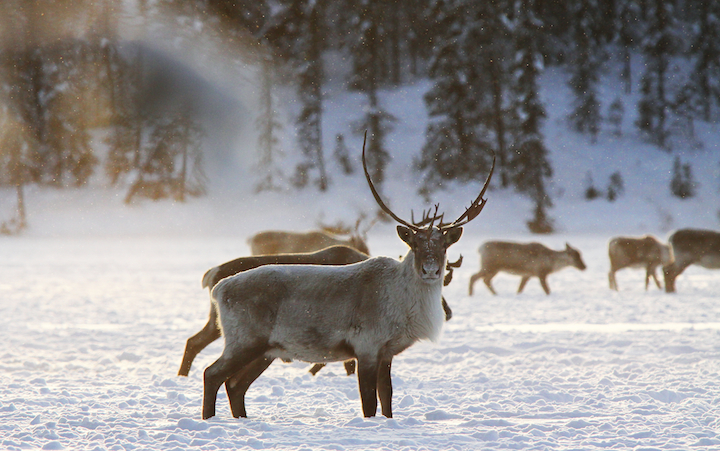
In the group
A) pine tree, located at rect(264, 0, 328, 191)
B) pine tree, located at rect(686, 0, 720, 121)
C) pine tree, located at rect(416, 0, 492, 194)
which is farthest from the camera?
pine tree, located at rect(686, 0, 720, 121)

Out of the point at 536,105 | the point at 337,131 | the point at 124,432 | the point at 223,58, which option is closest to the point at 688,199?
the point at 536,105

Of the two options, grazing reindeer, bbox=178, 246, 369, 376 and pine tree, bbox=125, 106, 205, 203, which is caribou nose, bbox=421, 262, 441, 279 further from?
pine tree, bbox=125, 106, 205, 203

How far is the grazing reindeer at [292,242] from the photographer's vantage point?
14.5 meters

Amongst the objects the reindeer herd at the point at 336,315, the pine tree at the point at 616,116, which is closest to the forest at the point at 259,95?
the pine tree at the point at 616,116

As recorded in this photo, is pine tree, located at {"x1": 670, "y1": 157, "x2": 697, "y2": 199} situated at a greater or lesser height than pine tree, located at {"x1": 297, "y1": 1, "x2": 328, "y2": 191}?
lesser

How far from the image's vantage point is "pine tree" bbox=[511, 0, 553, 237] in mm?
33062

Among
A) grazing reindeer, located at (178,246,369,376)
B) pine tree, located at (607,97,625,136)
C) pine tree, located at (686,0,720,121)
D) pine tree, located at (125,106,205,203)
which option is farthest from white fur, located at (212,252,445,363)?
pine tree, located at (686,0,720,121)

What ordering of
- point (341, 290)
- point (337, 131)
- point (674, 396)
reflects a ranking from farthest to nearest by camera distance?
1. point (337, 131)
2. point (674, 396)
3. point (341, 290)

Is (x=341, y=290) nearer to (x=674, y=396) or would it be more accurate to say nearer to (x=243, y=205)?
(x=674, y=396)

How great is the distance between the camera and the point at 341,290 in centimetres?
536

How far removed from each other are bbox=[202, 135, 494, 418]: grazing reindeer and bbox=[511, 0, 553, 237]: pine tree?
89.9 ft

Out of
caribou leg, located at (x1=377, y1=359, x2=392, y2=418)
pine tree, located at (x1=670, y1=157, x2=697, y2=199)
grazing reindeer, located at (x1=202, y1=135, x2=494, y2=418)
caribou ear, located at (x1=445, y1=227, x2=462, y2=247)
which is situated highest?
pine tree, located at (x1=670, y1=157, x2=697, y2=199)

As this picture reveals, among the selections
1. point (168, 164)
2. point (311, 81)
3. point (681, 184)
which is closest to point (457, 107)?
point (311, 81)

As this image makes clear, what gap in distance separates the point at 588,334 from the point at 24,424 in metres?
6.91
